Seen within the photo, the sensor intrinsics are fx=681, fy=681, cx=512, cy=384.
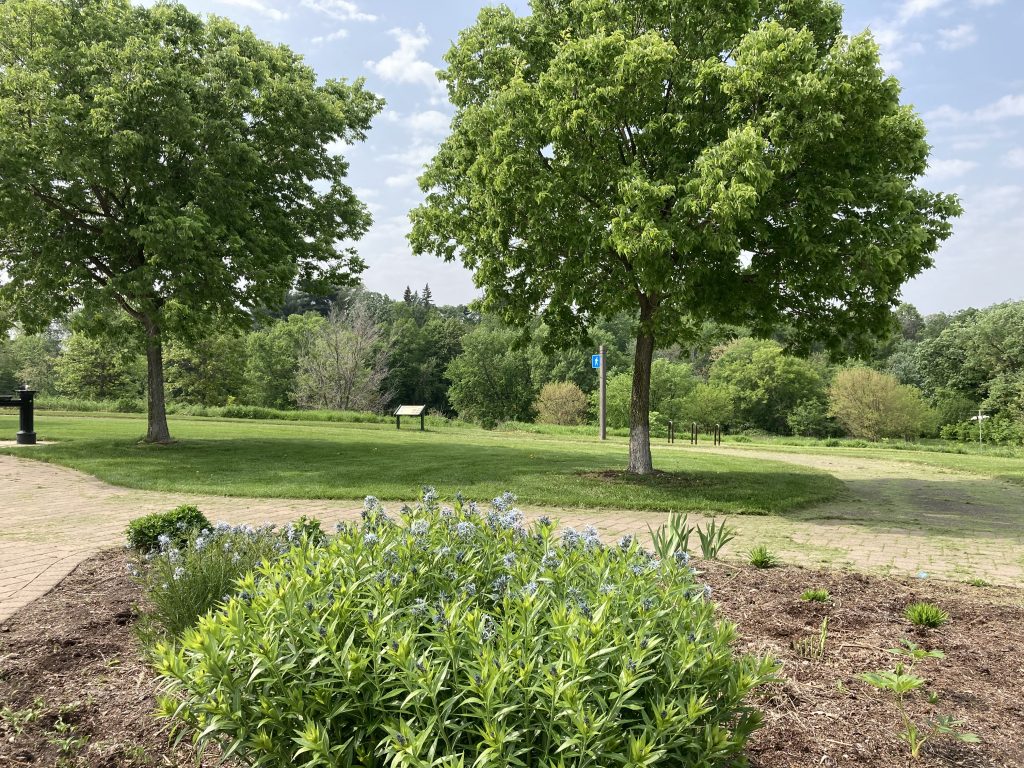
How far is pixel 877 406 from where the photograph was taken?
138ft

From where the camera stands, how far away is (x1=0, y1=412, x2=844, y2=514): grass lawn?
9.74 metres

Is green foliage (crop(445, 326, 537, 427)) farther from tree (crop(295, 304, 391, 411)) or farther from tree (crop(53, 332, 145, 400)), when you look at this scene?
tree (crop(53, 332, 145, 400))

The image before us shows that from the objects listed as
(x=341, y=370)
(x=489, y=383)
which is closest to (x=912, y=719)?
(x=341, y=370)

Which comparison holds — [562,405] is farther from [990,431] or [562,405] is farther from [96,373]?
[96,373]

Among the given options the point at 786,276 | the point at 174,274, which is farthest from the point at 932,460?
the point at 174,274

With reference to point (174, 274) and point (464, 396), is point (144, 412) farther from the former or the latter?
point (464, 396)

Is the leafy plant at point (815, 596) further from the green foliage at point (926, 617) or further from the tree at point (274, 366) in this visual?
the tree at point (274, 366)

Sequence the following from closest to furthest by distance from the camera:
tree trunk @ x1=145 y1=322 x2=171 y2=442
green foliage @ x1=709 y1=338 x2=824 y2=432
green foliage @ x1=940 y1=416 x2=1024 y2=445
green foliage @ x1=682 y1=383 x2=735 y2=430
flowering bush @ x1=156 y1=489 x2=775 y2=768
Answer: flowering bush @ x1=156 y1=489 x2=775 y2=768 < tree trunk @ x1=145 y1=322 x2=171 y2=442 < green foliage @ x1=940 y1=416 x2=1024 y2=445 < green foliage @ x1=682 y1=383 x2=735 y2=430 < green foliage @ x1=709 y1=338 x2=824 y2=432

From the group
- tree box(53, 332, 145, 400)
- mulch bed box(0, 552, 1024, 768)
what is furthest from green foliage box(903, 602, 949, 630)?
tree box(53, 332, 145, 400)

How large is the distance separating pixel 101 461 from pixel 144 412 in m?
21.0

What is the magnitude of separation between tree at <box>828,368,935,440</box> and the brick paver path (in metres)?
32.7

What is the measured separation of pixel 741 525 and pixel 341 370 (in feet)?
116

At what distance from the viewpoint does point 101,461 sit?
1333 cm

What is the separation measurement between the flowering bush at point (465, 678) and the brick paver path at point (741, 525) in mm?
3092
